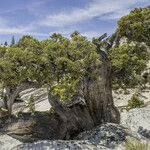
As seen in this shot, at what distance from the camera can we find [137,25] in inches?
1259

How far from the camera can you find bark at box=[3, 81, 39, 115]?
93.6 feet

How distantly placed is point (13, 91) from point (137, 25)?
1168cm

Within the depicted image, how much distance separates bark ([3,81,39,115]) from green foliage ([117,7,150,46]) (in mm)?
9726

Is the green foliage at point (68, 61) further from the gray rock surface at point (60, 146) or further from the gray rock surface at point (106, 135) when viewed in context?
→ the gray rock surface at point (106, 135)

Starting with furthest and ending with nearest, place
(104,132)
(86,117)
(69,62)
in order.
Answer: (86,117) < (104,132) < (69,62)

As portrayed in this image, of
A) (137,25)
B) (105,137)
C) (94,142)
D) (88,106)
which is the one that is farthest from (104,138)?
(137,25)

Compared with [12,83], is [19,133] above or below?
below

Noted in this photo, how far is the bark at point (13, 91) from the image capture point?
93.6 ft

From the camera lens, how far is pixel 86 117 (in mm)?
31547

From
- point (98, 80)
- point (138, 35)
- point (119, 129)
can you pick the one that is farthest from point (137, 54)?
point (119, 129)

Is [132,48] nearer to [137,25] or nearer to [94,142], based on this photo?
[137,25]

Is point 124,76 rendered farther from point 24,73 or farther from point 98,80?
point 24,73

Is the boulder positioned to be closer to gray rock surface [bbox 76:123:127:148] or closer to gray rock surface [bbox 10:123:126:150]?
gray rock surface [bbox 76:123:127:148]

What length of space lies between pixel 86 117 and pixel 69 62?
7206 millimetres
